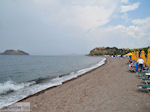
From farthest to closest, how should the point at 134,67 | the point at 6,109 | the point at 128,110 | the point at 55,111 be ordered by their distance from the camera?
the point at 134,67 < the point at 6,109 < the point at 55,111 < the point at 128,110

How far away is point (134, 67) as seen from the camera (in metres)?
11.2

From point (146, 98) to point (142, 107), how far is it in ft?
3.14

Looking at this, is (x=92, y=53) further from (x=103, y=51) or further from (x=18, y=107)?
(x=18, y=107)

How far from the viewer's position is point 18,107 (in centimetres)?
463

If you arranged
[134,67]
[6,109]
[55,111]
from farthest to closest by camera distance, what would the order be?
[134,67] < [6,109] < [55,111]

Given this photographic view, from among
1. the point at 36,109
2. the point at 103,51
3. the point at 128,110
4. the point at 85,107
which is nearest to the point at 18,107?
the point at 36,109

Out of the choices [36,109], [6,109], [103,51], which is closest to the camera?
[36,109]

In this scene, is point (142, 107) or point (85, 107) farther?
point (85, 107)

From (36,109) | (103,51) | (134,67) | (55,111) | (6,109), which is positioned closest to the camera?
(55,111)

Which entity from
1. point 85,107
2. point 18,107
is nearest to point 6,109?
point 18,107

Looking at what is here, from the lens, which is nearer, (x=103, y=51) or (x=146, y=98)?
(x=146, y=98)

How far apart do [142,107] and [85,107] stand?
206 centimetres

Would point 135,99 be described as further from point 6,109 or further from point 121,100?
point 6,109

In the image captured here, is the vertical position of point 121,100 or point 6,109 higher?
point 121,100
